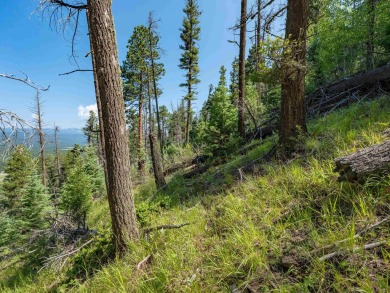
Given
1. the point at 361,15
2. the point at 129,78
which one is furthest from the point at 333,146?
the point at 129,78

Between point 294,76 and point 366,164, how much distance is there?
2.40m

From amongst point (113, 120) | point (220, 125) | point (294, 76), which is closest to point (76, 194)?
point (220, 125)

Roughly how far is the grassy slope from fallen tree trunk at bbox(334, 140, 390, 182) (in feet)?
0.38

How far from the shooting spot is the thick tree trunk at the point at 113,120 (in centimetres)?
329

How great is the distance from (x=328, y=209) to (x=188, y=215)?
242cm

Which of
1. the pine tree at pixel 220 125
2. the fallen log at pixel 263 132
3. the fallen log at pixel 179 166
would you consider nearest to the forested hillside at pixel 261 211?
the fallen log at pixel 263 132

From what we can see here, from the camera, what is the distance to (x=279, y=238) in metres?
2.39

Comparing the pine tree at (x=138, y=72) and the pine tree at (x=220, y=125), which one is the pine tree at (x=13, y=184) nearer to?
the pine tree at (x=138, y=72)

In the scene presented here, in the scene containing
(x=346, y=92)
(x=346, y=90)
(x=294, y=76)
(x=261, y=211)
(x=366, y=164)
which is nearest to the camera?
(x=366, y=164)

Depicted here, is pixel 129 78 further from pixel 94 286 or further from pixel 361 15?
pixel 94 286

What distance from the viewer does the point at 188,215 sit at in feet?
13.4

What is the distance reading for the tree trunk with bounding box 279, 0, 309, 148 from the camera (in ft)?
13.2

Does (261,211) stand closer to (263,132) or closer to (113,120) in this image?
(113,120)

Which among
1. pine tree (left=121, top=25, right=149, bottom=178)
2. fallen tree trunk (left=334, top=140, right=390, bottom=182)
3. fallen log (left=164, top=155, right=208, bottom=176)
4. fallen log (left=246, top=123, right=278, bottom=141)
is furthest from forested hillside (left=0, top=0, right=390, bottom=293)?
pine tree (left=121, top=25, right=149, bottom=178)
